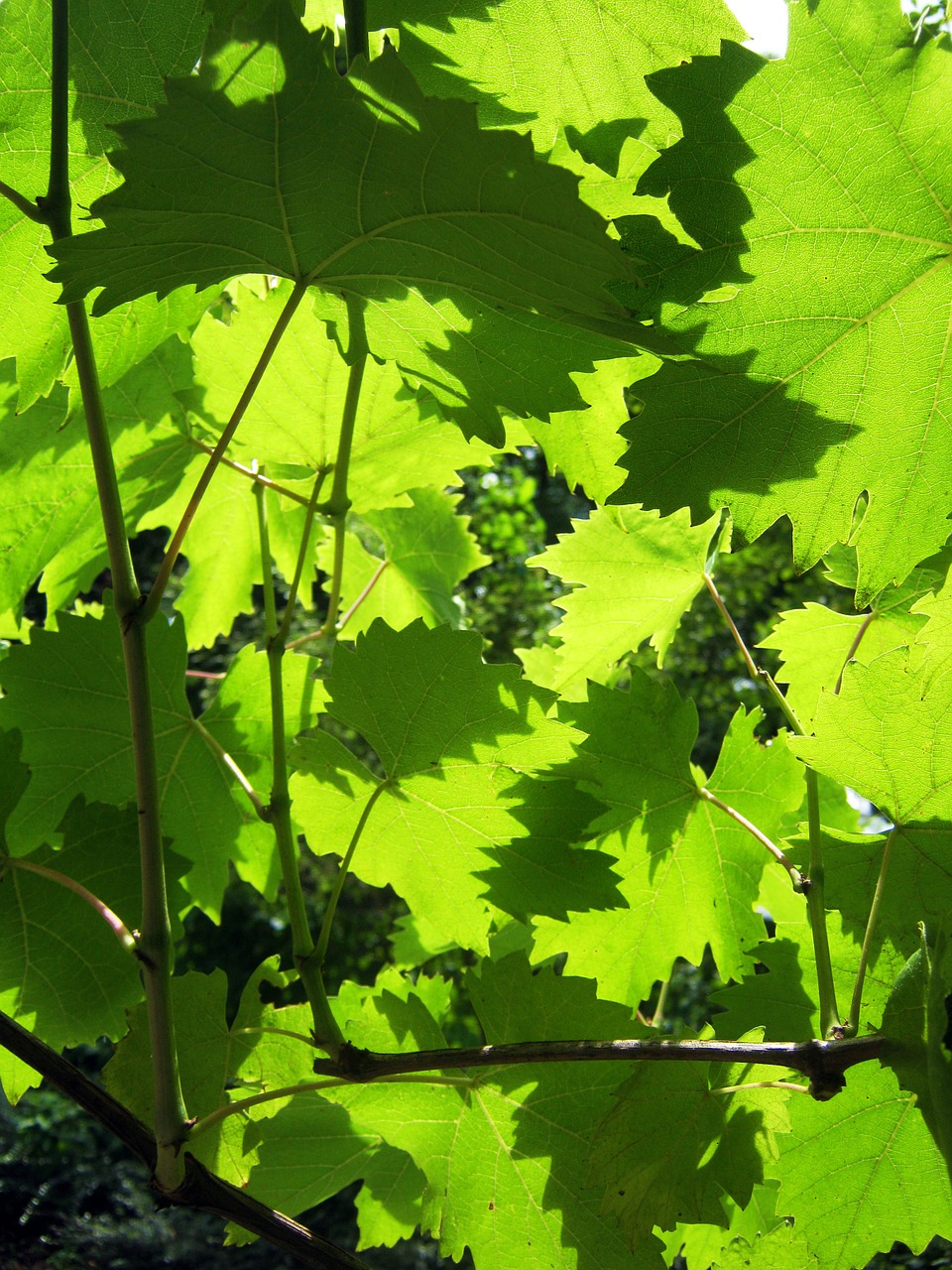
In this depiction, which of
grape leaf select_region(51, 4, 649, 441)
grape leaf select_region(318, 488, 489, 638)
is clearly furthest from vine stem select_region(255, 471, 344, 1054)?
grape leaf select_region(318, 488, 489, 638)

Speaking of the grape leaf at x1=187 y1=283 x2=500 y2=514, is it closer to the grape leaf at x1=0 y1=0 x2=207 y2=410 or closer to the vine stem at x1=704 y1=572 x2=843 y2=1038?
the grape leaf at x1=0 y1=0 x2=207 y2=410

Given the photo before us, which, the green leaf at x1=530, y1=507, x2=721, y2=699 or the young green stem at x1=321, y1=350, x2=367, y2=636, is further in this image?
the green leaf at x1=530, y1=507, x2=721, y2=699

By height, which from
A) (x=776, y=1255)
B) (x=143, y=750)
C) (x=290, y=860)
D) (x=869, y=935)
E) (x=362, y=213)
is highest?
(x=362, y=213)

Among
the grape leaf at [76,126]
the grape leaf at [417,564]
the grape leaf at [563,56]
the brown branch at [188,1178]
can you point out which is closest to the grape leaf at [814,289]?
the grape leaf at [563,56]

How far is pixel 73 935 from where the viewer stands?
31.9 inches

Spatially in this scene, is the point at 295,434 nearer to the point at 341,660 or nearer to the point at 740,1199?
the point at 341,660

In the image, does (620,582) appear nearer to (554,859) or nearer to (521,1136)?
(554,859)

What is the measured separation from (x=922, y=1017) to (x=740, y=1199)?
0.26 m

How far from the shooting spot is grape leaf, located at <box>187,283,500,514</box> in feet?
3.22

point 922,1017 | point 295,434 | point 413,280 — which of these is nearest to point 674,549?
point 295,434

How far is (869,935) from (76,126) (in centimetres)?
74

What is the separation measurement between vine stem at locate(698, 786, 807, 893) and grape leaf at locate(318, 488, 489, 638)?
56 cm

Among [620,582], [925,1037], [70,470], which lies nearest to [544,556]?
[620,582]

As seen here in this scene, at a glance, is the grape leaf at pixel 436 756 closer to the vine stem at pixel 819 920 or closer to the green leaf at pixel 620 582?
the vine stem at pixel 819 920
